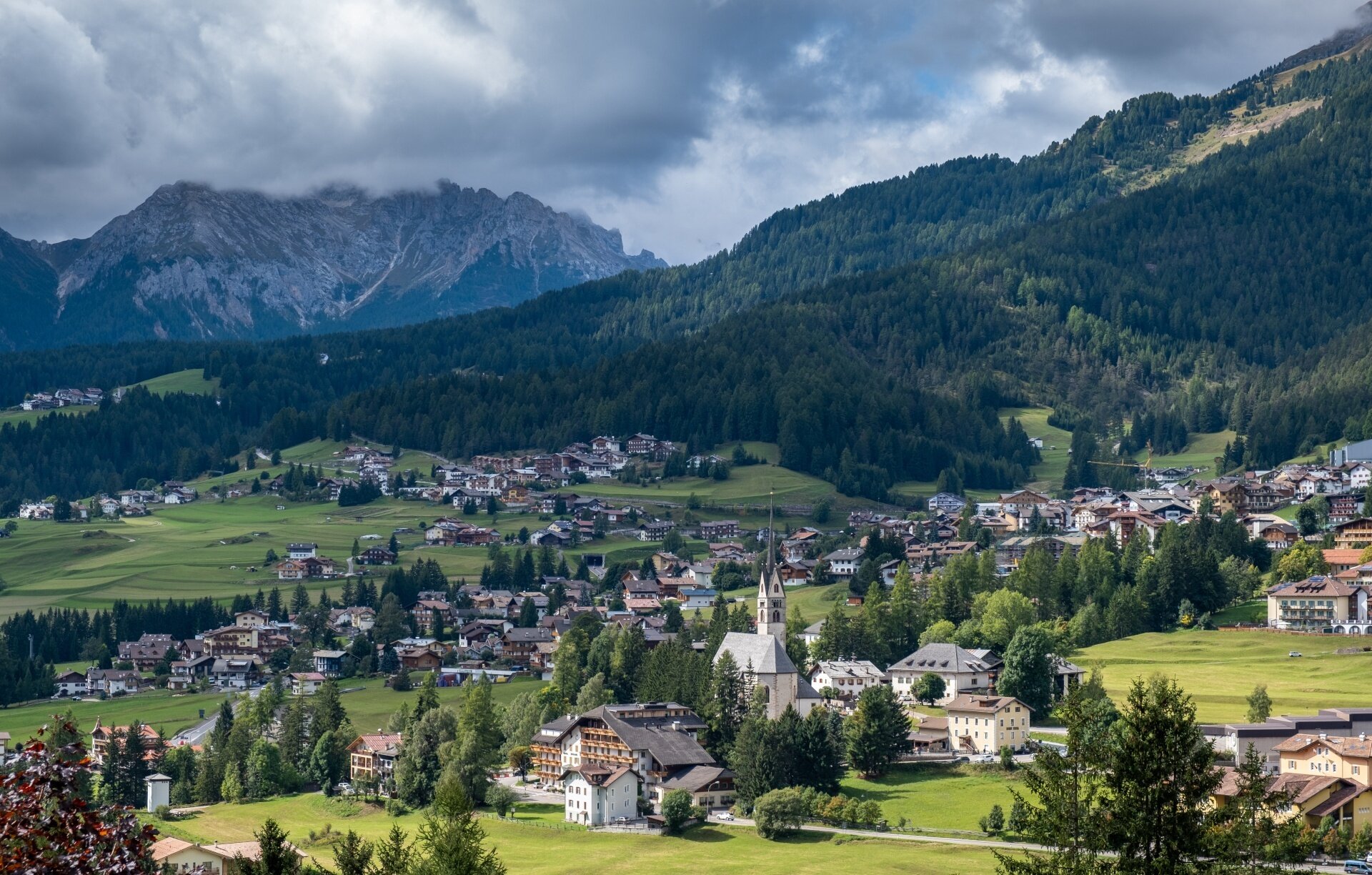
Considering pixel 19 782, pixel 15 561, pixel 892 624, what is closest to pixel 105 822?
pixel 19 782

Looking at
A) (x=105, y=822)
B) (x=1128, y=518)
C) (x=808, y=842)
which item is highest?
(x=1128, y=518)

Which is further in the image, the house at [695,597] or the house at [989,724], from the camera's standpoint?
the house at [695,597]

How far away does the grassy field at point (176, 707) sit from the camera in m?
105

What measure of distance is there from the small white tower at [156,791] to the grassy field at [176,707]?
514 inches

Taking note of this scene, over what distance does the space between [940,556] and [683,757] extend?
66.0 metres

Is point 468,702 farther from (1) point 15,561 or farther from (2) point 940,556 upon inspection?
(1) point 15,561

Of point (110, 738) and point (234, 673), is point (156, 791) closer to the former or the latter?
point (110, 738)

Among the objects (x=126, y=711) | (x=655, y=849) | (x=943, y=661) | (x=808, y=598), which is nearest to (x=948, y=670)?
(x=943, y=661)

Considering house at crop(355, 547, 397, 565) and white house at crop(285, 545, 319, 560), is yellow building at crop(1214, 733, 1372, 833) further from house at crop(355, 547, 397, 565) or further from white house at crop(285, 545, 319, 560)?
white house at crop(285, 545, 319, 560)

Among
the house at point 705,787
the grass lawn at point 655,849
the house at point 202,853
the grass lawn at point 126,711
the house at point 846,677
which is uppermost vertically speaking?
the house at point 846,677

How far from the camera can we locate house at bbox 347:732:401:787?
294 feet

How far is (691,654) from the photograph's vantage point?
311 feet

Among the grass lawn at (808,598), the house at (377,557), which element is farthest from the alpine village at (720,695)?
the house at (377,557)

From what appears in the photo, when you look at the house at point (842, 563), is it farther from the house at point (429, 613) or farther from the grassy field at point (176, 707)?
the grassy field at point (176, 707)
